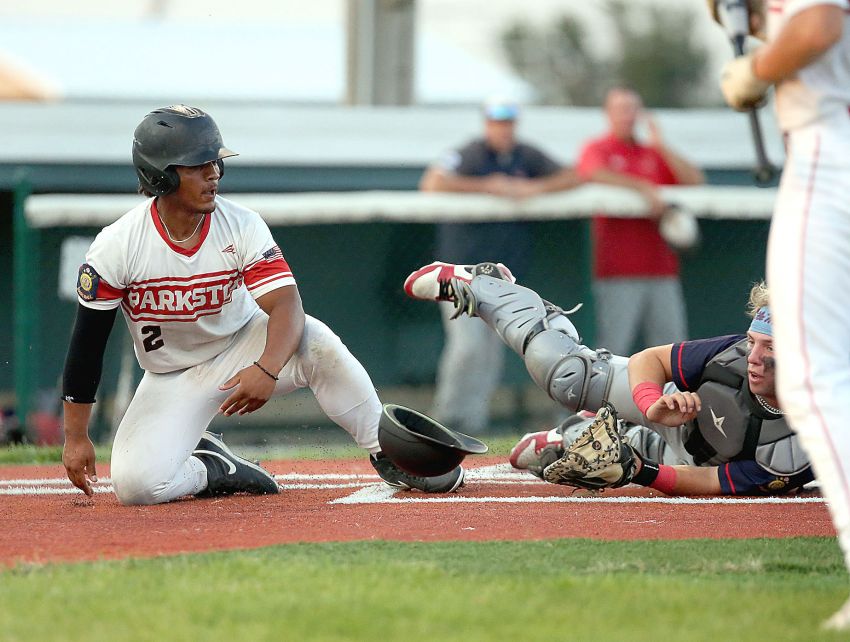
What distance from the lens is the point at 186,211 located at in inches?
198

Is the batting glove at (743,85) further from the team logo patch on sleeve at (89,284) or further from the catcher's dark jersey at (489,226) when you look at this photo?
the catcher's dark jersey at (489,226)

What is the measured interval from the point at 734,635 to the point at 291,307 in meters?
2.52

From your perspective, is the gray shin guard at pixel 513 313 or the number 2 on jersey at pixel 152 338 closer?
the number 2 on jersey at pixel 152 338

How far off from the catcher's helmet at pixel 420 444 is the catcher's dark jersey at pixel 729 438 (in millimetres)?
848

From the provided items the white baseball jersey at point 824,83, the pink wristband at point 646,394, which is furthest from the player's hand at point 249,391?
the white baseball jersey at point 824,83

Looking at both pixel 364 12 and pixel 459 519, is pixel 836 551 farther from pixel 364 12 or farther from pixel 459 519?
pixel 364 12

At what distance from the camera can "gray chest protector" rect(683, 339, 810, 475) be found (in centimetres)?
501

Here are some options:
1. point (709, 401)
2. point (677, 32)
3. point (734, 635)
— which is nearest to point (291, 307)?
point (709, 401)

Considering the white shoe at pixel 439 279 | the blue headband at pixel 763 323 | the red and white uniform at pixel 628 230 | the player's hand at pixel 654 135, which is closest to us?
the blue headband at pixel 763 323

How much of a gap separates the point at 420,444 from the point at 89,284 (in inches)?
52.4

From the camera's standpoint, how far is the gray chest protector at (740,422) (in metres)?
5.01

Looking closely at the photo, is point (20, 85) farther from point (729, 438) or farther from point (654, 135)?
point (729, 438)

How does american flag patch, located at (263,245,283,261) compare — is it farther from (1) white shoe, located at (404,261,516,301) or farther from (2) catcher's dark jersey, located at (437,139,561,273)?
(2) catcher's dark jersey, located at (437,139,561,273)

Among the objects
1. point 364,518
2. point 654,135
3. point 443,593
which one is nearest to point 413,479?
point 364,518
